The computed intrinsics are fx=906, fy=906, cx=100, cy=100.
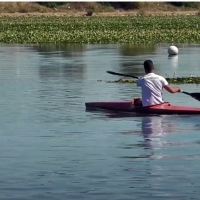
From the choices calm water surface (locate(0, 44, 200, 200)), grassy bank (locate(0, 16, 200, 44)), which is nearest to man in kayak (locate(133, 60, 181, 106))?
calm water surface (locate(0, 44, 200, 200))

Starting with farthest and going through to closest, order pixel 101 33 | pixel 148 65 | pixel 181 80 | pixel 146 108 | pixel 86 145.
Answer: pixel 101 33, pixel 181 80, pixel 146 108, pixel 148 65, pixel 86 145

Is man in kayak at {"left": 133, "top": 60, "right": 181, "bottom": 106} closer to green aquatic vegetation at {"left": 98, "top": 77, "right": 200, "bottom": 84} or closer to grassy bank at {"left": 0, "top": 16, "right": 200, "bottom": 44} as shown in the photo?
green aquatic vegetation at {"left": 98, "top": 77, "right": 200, "bottom": 84}

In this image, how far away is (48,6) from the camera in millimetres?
111062

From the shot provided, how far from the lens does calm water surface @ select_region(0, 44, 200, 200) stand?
1231cm

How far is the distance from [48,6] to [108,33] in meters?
52.1

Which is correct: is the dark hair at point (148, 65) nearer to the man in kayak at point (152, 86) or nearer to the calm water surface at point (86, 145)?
the man in kayak at point (152, 86)

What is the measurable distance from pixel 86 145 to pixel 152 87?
3819 millimetres

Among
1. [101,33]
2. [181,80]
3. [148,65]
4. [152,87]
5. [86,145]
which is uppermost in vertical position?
[148,65]

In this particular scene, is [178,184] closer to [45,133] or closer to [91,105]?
[45,133]

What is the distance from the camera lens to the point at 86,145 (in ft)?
52.2

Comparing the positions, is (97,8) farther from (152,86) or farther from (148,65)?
(148,65)

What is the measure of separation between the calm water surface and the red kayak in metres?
0.18

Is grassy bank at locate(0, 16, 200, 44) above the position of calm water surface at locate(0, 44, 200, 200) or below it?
below

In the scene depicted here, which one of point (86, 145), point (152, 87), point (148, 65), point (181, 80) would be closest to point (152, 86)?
point (152, 87)
